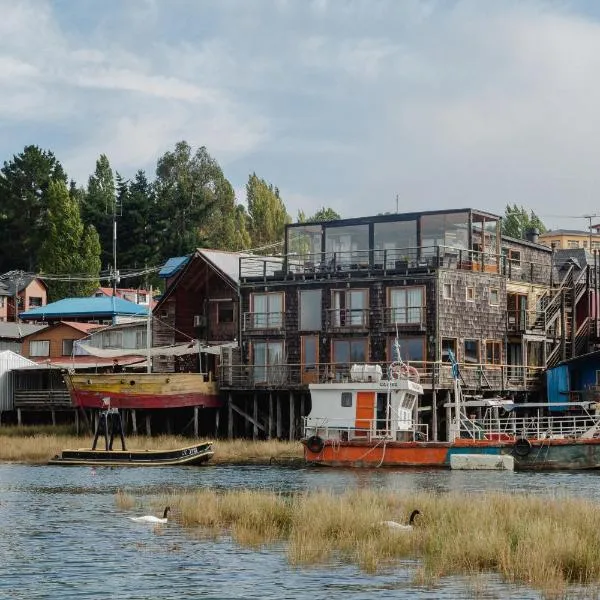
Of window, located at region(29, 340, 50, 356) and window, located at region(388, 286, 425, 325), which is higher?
window, located at region(388, 286, 425, 325)

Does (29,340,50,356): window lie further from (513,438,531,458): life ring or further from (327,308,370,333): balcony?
(513,438,531,458): life ring

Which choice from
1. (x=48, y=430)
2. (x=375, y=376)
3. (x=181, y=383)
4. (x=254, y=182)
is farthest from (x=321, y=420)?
(x=254, y=182)

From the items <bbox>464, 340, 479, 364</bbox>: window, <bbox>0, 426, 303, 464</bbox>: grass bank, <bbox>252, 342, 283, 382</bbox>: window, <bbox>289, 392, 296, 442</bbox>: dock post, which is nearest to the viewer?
<bbox>0, 426, 303, 464</bbox>: grass bank

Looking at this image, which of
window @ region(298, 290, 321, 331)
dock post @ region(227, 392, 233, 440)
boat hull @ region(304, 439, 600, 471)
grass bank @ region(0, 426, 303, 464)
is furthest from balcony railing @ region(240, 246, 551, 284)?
boat hull @ region(304, 439, 600, 471)

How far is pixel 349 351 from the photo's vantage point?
2798 inches

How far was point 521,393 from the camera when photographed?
7469cm

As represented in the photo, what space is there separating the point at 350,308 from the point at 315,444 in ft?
44.2

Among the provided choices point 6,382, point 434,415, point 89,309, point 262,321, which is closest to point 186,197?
point 89,309

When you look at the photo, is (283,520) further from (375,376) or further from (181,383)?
(181,383)

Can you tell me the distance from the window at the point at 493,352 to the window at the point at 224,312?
15.9 metres

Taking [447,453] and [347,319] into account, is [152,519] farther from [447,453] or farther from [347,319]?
[347,319]

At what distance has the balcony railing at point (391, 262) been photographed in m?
70.2

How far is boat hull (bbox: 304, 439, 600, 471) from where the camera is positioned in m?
56.6

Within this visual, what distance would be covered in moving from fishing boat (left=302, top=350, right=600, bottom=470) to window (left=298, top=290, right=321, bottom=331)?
35.8ft
